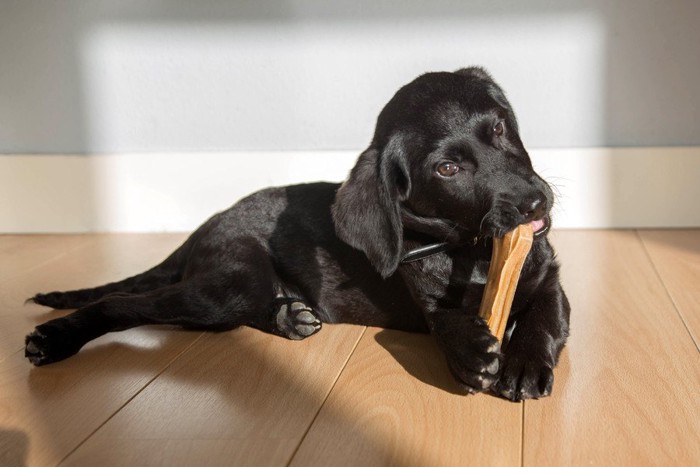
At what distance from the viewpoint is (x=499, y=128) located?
8.14ft

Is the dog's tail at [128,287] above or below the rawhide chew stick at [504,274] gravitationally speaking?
below

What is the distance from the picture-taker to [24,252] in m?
4.05

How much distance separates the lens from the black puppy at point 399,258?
7.60 ft

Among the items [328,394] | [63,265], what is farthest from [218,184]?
[328,394]

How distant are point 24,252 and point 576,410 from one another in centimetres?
274

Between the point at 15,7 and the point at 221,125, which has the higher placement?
the point at 15,7

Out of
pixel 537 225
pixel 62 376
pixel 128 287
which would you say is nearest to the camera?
pixel 537 225

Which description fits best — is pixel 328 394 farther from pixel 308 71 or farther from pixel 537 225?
pixel 308 71

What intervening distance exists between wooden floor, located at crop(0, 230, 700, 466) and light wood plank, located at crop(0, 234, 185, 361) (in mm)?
26

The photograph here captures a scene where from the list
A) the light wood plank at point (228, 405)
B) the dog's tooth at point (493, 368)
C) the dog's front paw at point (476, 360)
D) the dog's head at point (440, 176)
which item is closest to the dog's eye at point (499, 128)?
the dog's head at point (440, 176)

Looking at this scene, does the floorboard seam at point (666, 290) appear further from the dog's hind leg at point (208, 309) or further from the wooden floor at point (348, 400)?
the dog's hind leg at point (208, 309)

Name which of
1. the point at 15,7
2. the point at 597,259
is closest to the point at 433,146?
the point at 597,259

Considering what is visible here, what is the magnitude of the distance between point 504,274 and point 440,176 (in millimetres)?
313

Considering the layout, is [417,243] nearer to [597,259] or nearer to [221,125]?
[597,259]
